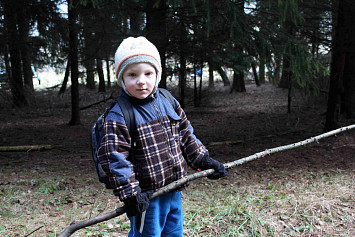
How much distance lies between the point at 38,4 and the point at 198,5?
4.02 metres

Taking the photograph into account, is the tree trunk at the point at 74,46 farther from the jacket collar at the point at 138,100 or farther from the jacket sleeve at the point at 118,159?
the jacket sleeve at the point at 118,159

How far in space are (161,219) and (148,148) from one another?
534 mm

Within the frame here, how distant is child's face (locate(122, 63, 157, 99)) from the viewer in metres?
1.93

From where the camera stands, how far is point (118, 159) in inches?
69.7

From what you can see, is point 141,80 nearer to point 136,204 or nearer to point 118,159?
point 118,159

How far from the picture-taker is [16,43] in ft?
28.5

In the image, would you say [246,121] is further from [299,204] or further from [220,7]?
[299,204]

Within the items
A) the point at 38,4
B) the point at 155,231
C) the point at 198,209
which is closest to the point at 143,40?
the point at 155,231

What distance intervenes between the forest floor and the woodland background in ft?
0.06

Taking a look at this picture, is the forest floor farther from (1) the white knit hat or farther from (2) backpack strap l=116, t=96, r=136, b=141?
(1) the white knit hat

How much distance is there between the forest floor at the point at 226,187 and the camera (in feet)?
11.8

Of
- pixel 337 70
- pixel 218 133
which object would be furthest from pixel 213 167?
pixel 218 133

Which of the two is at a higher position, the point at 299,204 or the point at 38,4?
the point at 38,4

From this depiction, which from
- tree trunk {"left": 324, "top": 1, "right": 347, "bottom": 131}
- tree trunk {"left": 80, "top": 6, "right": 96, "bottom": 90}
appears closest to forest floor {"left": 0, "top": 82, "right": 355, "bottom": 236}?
tree trunk {"left": 324, "top": 1, "right": 347, "bottom": 131}
